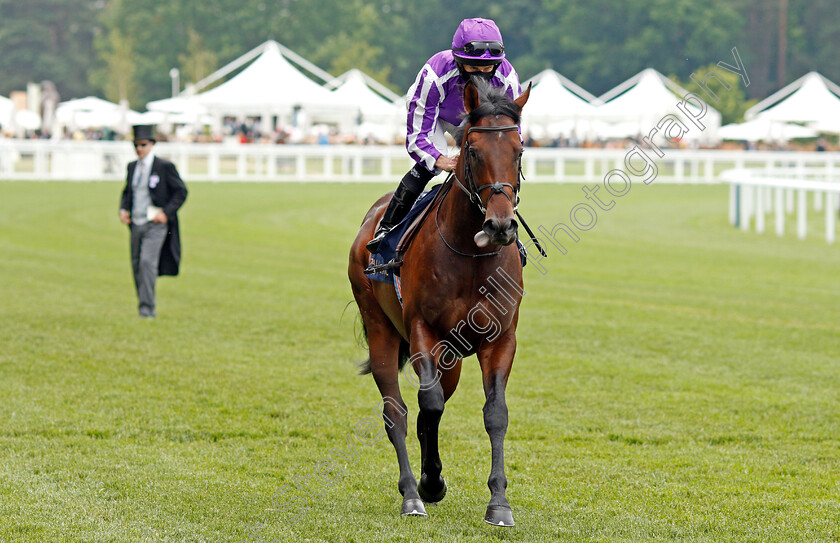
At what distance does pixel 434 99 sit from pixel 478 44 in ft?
1.44

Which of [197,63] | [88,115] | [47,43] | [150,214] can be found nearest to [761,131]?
[88,115]

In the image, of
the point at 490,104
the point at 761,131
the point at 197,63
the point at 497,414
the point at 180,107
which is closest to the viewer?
the point at 490,104

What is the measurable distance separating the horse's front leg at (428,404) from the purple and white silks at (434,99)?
861mm

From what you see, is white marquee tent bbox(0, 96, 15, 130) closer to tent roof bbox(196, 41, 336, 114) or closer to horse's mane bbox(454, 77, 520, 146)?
tent roof bbox(196, 41, 336, 114)

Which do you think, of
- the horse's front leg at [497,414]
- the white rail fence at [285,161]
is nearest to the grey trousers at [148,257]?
the horse's front leg at [497,414]

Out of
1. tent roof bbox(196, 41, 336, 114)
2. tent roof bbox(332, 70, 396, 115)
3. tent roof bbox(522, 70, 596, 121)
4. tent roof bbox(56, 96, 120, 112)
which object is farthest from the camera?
tent roof bbox(56, 96, 120, 112)

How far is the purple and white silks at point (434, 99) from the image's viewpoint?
5.52 meters

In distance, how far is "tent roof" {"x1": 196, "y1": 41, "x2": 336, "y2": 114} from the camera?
40.9 meters

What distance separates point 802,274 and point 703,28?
211 feet

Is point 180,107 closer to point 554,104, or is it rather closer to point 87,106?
point 87,106

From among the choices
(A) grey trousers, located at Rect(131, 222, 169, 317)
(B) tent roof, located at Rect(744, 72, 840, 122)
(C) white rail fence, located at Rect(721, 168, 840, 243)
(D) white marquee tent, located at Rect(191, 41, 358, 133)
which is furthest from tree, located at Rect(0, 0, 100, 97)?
(A) grey trousers, located at Rect(131, 222, 169, 317)

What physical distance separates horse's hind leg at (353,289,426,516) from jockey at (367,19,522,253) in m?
0.86

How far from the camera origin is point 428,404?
5352 millimetres

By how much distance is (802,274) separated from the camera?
15.5 metres
